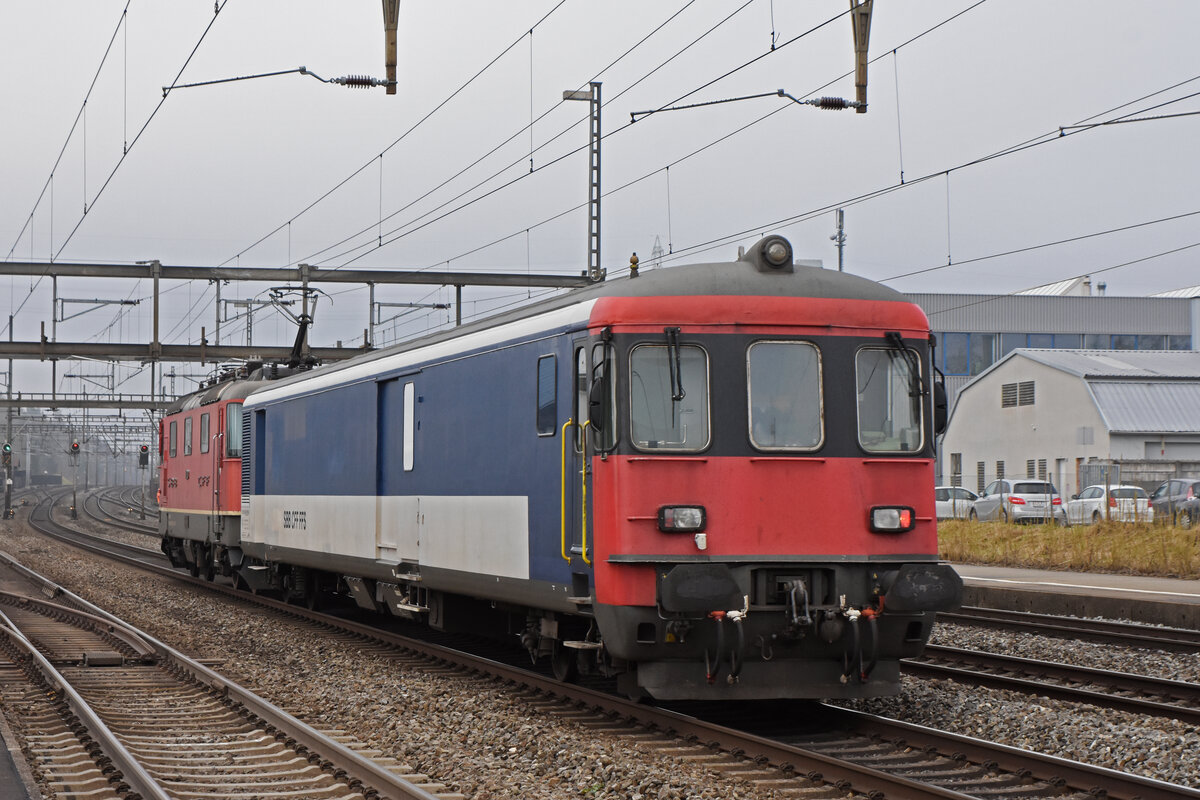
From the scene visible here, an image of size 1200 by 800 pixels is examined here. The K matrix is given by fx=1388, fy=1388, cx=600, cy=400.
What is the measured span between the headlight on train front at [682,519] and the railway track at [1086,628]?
6941mm

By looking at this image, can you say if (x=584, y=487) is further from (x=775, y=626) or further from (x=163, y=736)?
(x=163, y=736)

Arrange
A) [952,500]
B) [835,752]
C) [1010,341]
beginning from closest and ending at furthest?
[835,752] < [952,500] < [1010,341]

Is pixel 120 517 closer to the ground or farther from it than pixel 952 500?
closer to the ground

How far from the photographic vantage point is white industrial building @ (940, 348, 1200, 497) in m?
A: 41.1

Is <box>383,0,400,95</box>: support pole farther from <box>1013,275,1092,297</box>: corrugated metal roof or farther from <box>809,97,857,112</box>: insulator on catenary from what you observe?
<box>1013,275,1092,297</box>: corrugated metal roof

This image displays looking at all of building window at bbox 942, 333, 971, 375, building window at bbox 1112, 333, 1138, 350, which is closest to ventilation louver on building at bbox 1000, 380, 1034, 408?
building window at bbox 942, 333, 971, 375

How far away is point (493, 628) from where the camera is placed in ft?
42.4

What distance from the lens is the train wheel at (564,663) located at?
11.0 m

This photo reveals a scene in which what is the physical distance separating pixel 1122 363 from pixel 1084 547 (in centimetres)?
2530

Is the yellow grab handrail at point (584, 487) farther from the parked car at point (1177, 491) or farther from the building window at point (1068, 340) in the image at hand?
the building window at point (1068, 340)

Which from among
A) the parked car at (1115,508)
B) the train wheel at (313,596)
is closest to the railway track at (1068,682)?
the train wheel at (313,596)

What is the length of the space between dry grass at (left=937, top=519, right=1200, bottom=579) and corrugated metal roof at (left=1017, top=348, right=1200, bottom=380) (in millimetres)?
17835

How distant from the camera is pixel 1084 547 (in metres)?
23.4

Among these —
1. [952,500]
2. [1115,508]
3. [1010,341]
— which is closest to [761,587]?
[1115,508]
